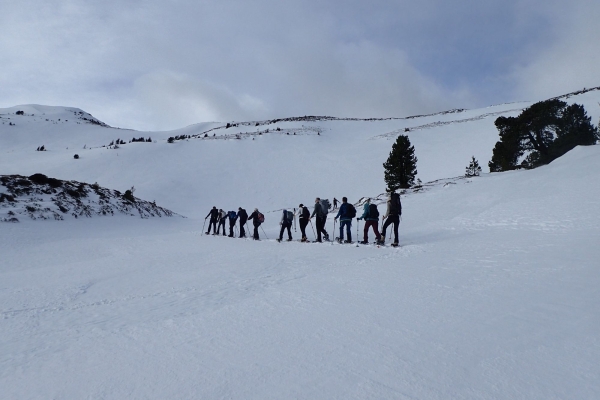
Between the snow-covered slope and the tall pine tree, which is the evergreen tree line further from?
the snow-covered slope

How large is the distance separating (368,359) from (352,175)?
34.7 meters

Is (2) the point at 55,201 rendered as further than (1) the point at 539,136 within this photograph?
No

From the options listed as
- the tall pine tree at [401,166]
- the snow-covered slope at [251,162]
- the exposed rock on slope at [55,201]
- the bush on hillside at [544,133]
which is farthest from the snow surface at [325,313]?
the snow-covered slope at [251,162]

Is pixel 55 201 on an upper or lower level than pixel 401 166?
lower

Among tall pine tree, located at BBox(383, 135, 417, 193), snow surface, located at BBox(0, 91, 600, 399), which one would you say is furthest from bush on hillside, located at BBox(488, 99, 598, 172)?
snow surface, located at BBox(0, 91, 600, 399)

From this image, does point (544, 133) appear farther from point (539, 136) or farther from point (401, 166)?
point (401, 166)

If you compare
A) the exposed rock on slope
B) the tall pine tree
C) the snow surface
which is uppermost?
the tall pine tree

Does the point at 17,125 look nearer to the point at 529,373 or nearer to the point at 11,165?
the point at 11,165

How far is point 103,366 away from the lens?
299cm

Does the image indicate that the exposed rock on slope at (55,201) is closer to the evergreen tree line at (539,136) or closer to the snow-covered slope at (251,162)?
the snow-covered slope at (251,162)

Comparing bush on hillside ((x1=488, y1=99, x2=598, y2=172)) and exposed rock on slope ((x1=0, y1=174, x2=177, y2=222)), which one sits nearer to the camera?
exposed rock on slope ((x1=0, y1=174, x2=177, y2=222))

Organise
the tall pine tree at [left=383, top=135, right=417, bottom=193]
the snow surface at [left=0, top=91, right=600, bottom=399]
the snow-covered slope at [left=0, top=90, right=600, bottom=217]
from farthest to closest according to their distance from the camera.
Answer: the snow-covered slope at [left=0, top=90, right=600, bottom=217]
the tall pine tree at [left=383, top=135, right=417, bottom=193]
the snow surface at [left=0, top=91, right=600, bottom=399]

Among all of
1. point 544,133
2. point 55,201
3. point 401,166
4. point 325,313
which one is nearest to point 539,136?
point 544,133

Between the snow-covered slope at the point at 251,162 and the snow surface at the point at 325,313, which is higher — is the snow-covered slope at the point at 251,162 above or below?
above
